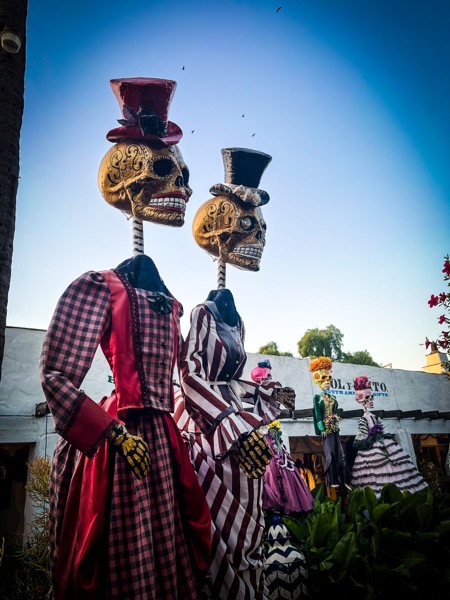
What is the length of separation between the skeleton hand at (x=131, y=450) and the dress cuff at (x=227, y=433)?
0.53 m

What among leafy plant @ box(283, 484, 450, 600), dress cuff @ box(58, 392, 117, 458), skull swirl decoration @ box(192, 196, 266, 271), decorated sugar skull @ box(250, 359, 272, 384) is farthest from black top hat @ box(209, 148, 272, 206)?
leafy plant @ box(283, 484, 450, 600)

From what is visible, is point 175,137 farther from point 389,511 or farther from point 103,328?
point 389,511

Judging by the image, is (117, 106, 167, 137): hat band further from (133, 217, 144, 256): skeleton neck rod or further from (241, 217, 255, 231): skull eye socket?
(241, 217, 255, 231): skull eye socket

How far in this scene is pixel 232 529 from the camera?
2.01 meters

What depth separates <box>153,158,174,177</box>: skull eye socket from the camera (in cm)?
246

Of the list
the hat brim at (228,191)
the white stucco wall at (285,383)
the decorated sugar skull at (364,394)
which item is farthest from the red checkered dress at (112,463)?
the white stucco wall at (285,383)

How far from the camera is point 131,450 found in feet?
5.18

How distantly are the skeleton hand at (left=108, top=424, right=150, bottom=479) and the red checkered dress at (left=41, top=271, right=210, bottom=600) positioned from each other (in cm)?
5

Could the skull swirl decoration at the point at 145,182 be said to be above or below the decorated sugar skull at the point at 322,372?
above

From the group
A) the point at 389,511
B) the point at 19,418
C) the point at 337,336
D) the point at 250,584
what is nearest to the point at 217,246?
the point at 250,584

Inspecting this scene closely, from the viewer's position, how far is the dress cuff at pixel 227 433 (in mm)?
2014

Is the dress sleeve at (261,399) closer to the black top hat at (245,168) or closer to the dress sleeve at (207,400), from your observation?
the dress sleeve at (207,400)

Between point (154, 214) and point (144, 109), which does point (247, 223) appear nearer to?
point (154, 214)

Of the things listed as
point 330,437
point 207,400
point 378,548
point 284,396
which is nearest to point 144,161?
point 207,400
